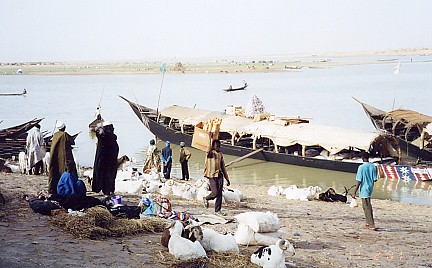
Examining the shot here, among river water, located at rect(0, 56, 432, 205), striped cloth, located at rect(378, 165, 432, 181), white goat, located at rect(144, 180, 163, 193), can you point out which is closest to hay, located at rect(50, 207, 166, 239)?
white goat, located at rect(144, 180, 163, 193)

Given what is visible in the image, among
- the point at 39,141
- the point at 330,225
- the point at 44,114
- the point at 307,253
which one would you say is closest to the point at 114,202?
the point at 307,253

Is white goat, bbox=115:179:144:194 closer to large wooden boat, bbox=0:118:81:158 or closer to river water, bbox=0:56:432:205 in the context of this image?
river water, bbox=0:56:432:205

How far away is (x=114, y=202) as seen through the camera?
730 cm

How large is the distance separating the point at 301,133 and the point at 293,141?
377mm

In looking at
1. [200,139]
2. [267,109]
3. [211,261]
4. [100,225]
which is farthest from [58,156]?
[267,109]

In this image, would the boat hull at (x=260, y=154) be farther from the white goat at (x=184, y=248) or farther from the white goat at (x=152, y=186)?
the white goat at (x=184, y=248)

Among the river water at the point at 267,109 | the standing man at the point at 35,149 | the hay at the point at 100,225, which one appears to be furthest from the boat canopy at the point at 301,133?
the hay at the point at 100,225

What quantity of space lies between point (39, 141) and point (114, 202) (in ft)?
15.1

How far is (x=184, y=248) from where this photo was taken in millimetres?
5109

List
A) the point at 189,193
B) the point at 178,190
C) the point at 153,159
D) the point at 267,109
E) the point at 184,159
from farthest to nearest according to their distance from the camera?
the point at 267,109 → the point at 184,159 → the point at 153,159 → the point at 178,190 → the point at 189,193

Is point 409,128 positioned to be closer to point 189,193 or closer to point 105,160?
point 189,193

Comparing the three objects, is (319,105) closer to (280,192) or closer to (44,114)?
(44,114)

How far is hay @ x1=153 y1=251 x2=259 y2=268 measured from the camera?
16.3 ft

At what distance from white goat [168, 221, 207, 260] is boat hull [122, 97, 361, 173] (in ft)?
36.6
